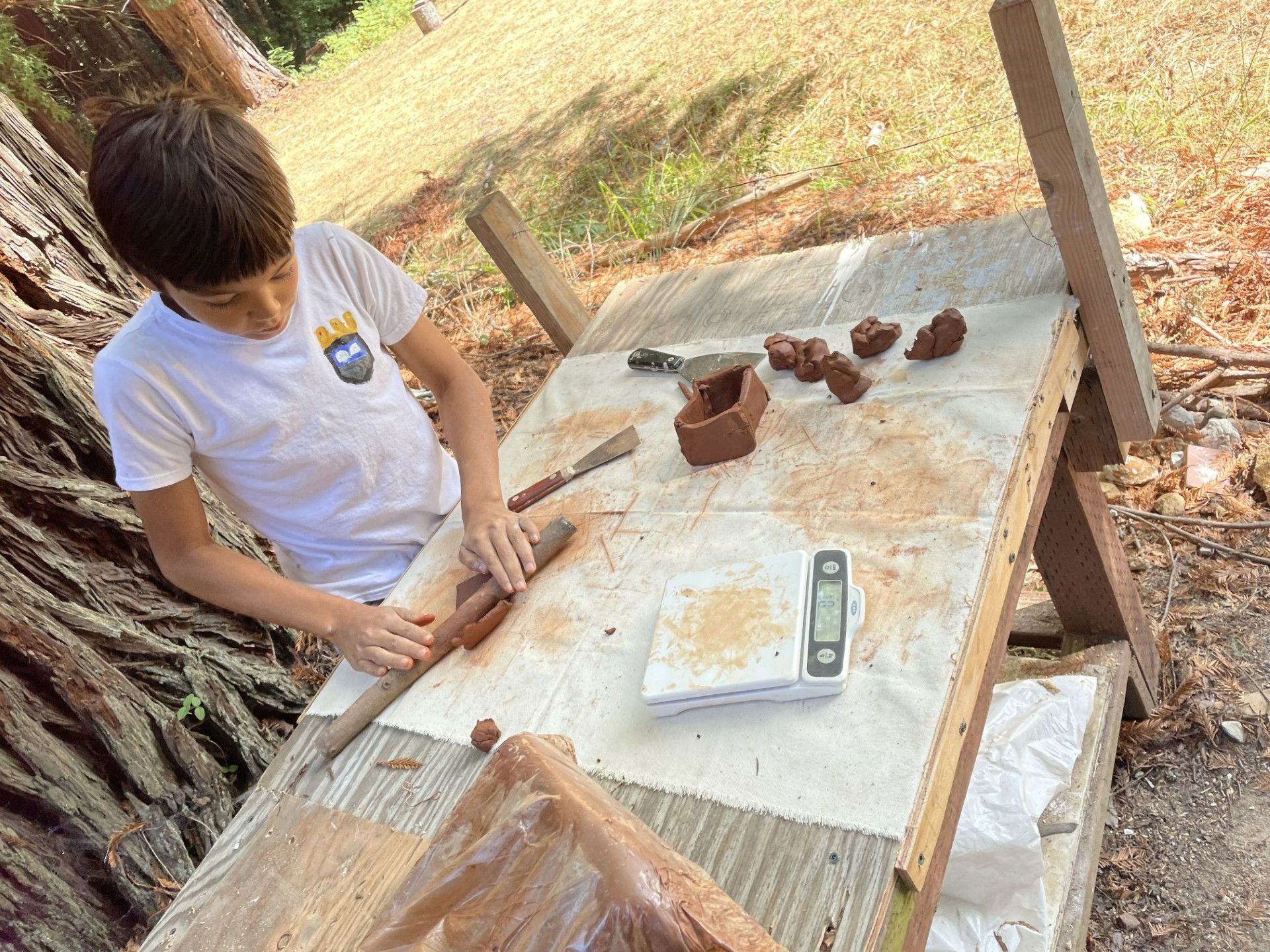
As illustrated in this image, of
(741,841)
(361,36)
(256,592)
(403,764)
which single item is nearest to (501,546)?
(403,764)

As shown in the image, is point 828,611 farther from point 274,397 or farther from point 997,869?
point 274,397

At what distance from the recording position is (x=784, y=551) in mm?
1404

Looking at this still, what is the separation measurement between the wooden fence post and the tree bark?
1148mm

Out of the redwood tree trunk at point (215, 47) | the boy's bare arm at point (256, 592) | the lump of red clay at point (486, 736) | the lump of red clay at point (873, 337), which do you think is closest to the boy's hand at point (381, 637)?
the boy's bare arm at point (256, 592)

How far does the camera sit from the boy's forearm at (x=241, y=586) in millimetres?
1746

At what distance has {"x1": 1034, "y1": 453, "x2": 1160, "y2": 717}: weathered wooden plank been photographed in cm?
205

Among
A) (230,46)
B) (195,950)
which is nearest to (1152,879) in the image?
(195,950)

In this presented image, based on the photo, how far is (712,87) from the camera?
234 inches

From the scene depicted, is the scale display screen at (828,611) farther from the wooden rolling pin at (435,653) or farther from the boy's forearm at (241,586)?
the boy's forearm at (241,586)

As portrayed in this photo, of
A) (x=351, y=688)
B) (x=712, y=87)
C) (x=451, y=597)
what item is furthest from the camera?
(x=712, y=87)

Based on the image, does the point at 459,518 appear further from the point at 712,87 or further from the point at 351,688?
the point at 712,87

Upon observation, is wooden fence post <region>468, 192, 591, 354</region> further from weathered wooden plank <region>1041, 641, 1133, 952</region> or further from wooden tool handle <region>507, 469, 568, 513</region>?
weathered wooden plank <region>1041, 641, 1133, 952</region>

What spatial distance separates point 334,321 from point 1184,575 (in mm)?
2460

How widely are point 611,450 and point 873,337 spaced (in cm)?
56
